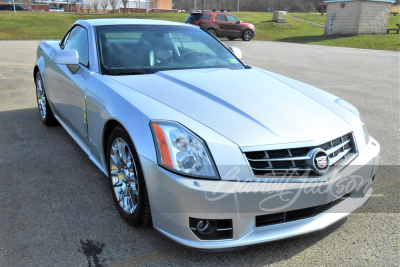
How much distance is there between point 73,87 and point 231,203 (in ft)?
7.34

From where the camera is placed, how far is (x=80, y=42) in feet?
13.4

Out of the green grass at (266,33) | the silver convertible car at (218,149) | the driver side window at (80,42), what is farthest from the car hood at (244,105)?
the green grass at (266,33)

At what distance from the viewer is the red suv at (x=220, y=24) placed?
2378 cm

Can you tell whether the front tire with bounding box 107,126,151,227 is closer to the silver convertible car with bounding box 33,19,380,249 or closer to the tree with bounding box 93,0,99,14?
the silver convertible car with bounding box 33,19,380,249

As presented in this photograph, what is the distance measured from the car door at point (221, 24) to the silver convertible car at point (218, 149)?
840 inches

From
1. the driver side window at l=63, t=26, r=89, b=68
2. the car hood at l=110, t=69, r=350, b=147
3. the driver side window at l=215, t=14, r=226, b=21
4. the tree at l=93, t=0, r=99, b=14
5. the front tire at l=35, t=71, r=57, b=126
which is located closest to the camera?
the car hood at l=110, t=69, r=350, b=147

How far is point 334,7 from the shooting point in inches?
1202

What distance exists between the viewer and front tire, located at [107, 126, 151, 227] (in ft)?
8.04

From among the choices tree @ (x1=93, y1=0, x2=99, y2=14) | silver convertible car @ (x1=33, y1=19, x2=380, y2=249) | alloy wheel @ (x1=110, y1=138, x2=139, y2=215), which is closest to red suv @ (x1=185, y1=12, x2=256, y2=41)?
silver convertible car @ (x1=33, y1=19, x2=380, y2=249)

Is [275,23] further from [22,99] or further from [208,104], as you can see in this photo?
[208,104]

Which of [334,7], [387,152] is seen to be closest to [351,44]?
[334,7]

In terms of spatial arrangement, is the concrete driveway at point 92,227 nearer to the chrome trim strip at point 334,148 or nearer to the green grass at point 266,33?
the chrome trim strip at point 334,148

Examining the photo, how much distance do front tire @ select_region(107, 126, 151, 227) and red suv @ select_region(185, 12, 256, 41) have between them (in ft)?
71.5

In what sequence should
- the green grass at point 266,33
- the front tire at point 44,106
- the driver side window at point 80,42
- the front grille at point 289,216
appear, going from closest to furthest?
the front grille at point 289,216 < the driver side window at point 80,42 < the front tire at point 44,106 < the green grass at point 266,33
